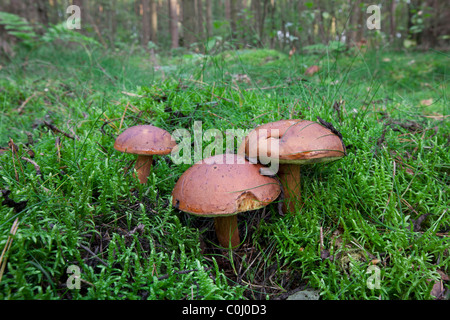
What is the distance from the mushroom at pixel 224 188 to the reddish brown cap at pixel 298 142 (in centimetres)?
14

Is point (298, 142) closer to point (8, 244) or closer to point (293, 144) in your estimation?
point (293, 144)

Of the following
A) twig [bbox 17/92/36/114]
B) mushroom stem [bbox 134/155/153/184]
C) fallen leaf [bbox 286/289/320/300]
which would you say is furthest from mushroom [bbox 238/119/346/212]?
twig [bbox 17/92/36/114]

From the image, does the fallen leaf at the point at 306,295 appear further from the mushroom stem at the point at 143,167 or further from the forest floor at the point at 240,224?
the mushroom stem at the point at 143,167

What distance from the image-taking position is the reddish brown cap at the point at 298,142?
145cm

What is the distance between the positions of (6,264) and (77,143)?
1250 mm

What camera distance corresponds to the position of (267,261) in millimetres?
1691

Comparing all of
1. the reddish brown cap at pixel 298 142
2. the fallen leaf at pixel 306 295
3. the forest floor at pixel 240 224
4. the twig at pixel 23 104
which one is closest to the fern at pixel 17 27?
the twig at pixel 23 104

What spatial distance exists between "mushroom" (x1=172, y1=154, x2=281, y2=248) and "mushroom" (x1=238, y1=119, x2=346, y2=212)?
117 millimetres

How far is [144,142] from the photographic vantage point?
1.88m

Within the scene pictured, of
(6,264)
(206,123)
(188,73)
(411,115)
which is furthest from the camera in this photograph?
(188,73)
